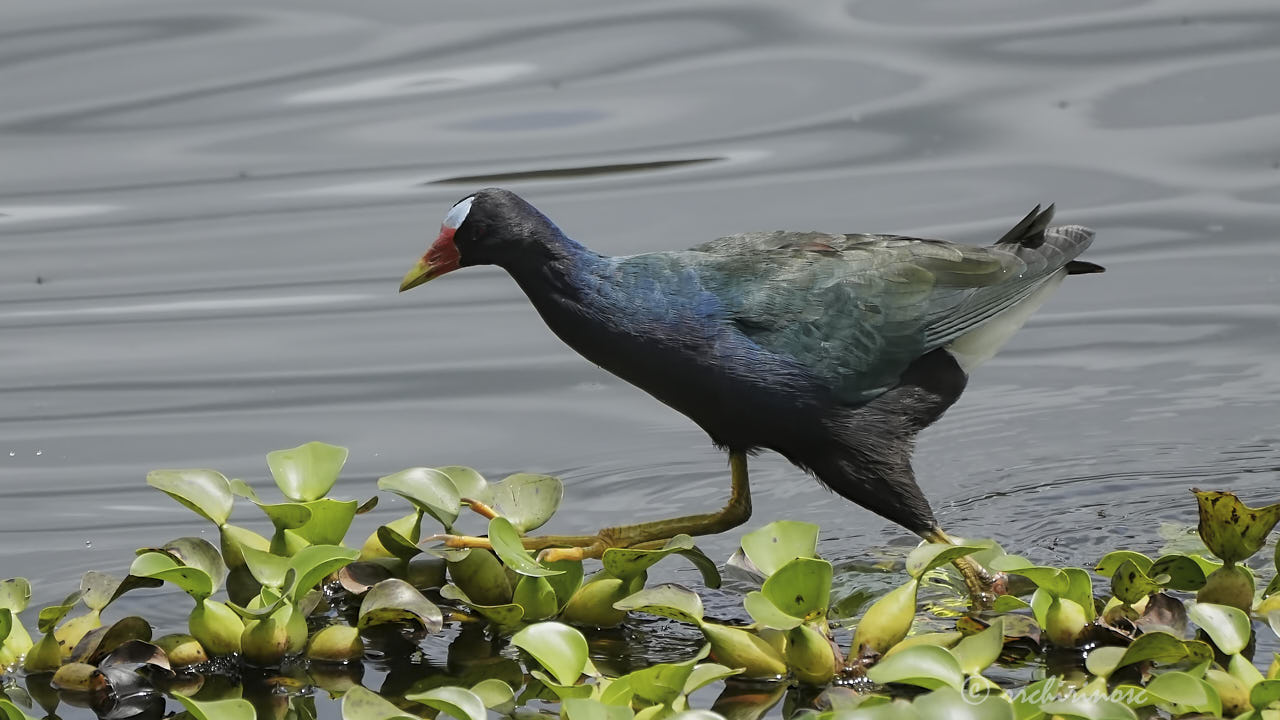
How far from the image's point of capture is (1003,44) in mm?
8828

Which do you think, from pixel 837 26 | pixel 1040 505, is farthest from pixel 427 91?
pixel 1040 505

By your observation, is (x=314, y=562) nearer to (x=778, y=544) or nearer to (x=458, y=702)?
(x=458, y=702)

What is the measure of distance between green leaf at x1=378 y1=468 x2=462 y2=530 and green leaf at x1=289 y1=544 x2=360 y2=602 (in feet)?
0.88

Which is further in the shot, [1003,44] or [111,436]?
[1003,44]

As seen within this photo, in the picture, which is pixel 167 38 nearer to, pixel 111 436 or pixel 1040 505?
pixel 111 436

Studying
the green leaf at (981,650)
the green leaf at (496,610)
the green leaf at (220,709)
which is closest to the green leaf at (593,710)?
the green leaf at (220,709)

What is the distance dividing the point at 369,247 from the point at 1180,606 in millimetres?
4165

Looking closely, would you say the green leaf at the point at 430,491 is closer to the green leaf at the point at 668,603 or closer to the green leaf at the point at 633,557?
the green leaf at the point at 633,557

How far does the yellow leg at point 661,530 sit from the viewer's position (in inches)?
180

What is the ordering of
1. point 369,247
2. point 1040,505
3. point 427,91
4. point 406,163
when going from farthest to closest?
point 427,91 → point 406,163 → point 369,247 → point 1040,505

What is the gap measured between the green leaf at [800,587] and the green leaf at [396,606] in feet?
2.65

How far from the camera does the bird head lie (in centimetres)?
438

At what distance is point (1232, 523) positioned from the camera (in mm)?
3783

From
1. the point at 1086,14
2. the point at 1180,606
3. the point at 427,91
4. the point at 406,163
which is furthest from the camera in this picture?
the point at 1086,14
